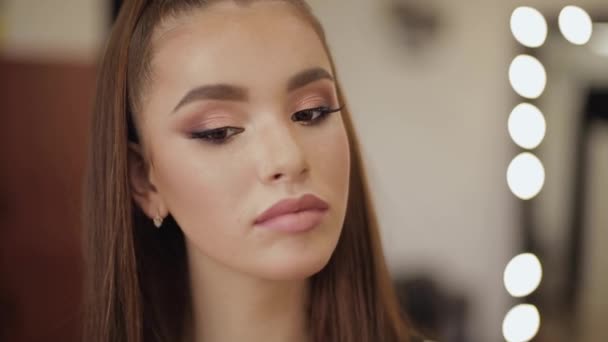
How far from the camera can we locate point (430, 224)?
4.22 ft

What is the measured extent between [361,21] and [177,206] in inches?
29.4

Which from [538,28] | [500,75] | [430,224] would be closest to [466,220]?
[430,224]

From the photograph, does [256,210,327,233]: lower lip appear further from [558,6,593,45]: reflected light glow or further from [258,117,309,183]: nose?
[558,6,593,45]: reflected light glow

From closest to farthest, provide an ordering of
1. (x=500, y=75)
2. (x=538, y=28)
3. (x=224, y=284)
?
(x=224, y=284) → (x=538, y=28) → (x=500, y=75)

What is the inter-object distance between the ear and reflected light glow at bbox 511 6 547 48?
755mm

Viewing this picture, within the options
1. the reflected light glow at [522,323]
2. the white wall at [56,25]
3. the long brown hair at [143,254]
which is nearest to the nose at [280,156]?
the long brown hair at [143,254]

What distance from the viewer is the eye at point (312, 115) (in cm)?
63

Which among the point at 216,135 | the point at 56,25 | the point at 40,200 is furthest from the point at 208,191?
the point at 56,25

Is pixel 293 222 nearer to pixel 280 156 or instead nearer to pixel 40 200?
pixel 280 156

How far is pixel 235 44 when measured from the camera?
0.60 m

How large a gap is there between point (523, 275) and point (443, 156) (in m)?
0.30

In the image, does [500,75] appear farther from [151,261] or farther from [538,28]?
[151,261]

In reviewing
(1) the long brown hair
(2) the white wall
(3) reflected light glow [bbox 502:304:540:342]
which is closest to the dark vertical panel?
(2) the white wall

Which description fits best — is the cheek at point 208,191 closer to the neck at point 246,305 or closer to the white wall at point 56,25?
the neck at point 246,305
